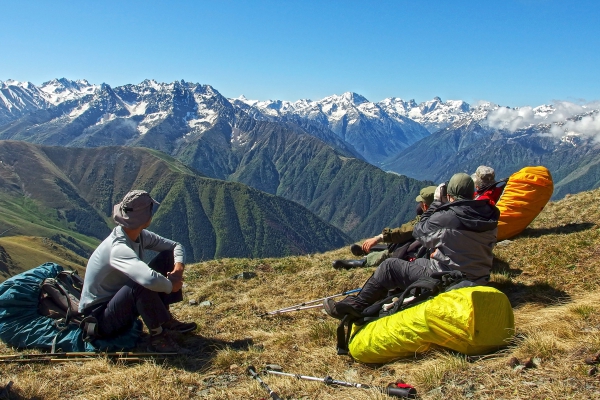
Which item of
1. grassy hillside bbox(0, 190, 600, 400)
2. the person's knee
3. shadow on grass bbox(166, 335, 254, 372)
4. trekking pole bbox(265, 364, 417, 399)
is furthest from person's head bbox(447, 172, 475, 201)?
shadow on grass bbox(166, 335, 254, 372)

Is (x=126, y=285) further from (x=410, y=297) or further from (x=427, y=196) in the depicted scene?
(x=427, y=196)

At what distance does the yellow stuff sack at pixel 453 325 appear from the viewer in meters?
6.25

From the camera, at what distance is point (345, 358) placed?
309 inches

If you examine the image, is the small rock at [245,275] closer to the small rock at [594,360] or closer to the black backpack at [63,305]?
the black backpack at [63,305]

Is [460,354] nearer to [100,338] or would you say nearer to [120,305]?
[120,305]

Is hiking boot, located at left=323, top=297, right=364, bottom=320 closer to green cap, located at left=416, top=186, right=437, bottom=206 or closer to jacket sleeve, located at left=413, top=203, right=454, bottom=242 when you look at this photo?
jacket sleeve, located at left=413, top=203, right=454, bottom=242

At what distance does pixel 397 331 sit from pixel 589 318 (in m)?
3.12

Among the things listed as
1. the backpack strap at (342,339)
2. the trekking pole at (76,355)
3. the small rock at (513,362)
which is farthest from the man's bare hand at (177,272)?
the small rock at (513,362)

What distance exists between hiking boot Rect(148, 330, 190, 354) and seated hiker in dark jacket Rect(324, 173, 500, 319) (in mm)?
3185

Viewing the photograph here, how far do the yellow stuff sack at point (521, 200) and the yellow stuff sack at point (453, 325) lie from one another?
7.72 m

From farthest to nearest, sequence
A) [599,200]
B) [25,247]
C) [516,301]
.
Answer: [25,247], [599,200], [516,301]

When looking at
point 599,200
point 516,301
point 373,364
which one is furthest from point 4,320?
point 599,200

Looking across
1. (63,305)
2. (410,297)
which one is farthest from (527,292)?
(63,305)

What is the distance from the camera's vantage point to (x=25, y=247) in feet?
651
